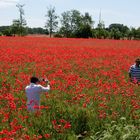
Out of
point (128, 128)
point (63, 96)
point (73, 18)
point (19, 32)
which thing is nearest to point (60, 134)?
point (128, 128)

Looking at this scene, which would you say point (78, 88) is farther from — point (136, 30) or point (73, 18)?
point (73, 18)

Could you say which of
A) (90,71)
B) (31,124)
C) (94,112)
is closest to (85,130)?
(94,112)

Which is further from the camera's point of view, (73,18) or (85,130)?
(73,18)

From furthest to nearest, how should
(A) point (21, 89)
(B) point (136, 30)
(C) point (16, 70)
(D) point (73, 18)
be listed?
(D) point (73, 18)
(B) point (136, 30)
(C) point (16, 70)
(A) point (21, 89)

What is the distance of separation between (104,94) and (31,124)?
3.45 metres

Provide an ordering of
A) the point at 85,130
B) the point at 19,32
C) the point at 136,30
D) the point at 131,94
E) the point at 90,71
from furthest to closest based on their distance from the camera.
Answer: the point at 136,30 < the point at 19,32 < the point at 90,71 < the point at 131,94 < the point at 85,130

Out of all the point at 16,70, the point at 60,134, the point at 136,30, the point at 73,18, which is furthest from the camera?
the point at 73,18

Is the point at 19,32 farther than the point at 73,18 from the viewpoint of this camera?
No

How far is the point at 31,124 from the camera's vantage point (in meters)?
8.41

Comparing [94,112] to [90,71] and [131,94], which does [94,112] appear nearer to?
[131,94]

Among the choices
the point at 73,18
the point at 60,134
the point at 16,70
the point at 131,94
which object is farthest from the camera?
the point at 73,18

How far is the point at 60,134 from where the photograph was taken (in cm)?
823

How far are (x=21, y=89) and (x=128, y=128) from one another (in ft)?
16.2

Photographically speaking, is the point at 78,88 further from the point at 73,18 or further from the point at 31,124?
the point at 73,18
